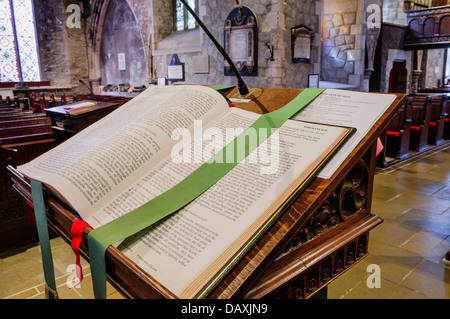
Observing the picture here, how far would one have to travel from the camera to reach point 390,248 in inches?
99.3

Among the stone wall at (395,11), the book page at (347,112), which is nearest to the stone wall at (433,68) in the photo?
the stone wall at (395,11)

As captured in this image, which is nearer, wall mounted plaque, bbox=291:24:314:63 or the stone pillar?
wall mounted plaque, bbox=291:24:314:63

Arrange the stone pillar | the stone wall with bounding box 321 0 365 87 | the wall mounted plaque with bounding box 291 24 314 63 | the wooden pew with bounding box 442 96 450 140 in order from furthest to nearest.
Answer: the stone pillar, the stone wall with bounding box 321 0 365 87, the wooden pew with bounding box 442 96 450 140, the wall mounted plaque with bounding box 291 24 314 63

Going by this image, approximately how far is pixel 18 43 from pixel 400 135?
479 inches

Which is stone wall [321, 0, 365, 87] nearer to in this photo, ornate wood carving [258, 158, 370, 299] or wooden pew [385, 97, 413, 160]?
wooden pew [385, 97, 413, 160]

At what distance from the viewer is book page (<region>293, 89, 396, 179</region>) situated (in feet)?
2.39

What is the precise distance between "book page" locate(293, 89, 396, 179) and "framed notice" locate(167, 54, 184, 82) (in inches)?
304

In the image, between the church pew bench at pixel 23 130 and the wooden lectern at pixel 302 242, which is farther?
the church pew bench at pixel 23 130

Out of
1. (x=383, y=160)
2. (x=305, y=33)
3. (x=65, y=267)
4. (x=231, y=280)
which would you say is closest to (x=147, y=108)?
(x=231, y=280)

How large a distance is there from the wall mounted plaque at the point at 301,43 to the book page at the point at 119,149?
5.68 meters

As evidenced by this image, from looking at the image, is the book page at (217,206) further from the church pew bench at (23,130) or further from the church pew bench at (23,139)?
the church pew bench at (23,130)

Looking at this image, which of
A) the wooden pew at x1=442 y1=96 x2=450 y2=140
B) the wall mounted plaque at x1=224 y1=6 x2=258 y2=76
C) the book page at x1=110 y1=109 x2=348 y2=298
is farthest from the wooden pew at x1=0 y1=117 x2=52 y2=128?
the wooden pew at x1=442 y1=96 x2=450 y2=140

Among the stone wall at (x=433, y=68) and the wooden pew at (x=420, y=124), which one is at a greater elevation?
the stone wall at (x=433, y=68)

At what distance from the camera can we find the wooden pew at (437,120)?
19.6ft
